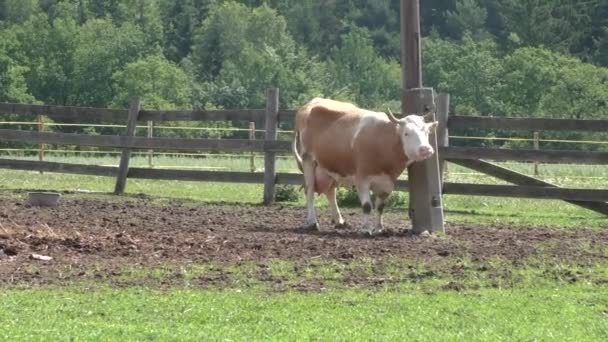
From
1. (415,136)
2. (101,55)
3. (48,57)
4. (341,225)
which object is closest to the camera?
(415,136)

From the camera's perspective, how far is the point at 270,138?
20.2 meters

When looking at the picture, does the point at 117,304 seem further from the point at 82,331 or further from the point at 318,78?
the point at 318,78

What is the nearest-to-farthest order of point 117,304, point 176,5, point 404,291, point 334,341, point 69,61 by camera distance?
point 334,341, point 117,304, point 404,291, point 69,61, point 176,5

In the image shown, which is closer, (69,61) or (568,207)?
(568,207)

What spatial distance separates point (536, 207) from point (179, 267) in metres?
9.43

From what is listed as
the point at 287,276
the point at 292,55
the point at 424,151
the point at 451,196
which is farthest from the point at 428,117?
the point at 292,55

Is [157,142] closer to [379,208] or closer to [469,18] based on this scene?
[379,208]

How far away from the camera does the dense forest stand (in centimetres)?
6881

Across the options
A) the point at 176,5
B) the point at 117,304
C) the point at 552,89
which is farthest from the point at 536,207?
the point at 176,5

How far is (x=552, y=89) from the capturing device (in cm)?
6194

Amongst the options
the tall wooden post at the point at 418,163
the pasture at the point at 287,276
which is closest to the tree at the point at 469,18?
the pasture at the point at 287,276

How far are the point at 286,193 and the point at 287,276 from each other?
871 centimetres

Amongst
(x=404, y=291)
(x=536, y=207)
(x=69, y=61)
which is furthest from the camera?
(x=69, y=61)

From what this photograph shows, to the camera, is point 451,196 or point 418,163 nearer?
point 418,163
